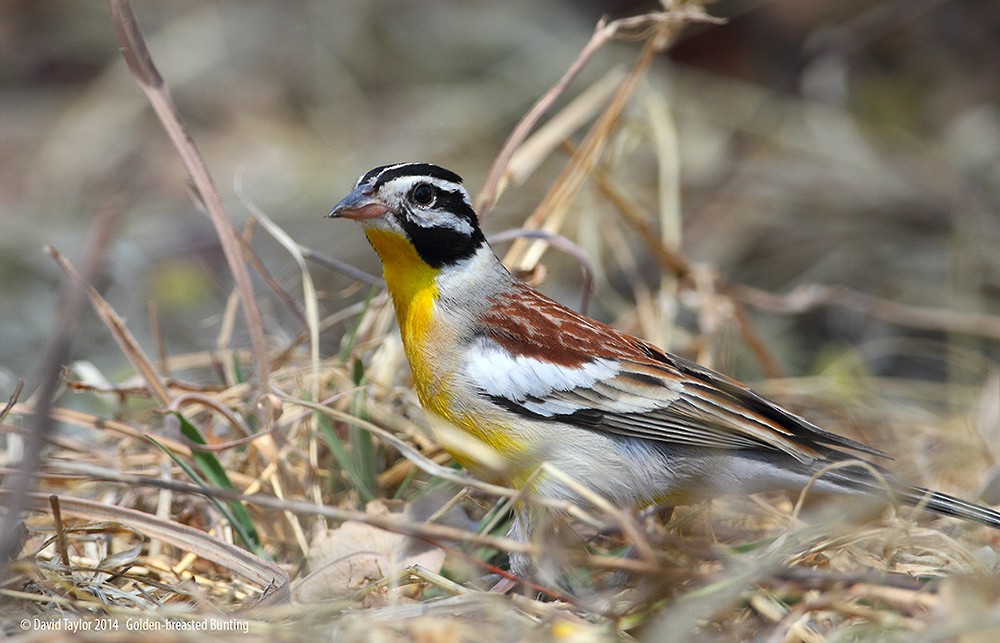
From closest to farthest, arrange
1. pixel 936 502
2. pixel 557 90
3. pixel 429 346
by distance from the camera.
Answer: pixel 936 502
pixel 429 346
pixel 557 90

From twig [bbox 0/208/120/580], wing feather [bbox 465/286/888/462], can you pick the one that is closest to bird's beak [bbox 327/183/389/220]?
wing feather [bbox 465/286/888/462]

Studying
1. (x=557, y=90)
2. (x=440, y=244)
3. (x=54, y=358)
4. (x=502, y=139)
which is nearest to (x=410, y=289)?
(x=440, y=244)

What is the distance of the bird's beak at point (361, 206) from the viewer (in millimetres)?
3523

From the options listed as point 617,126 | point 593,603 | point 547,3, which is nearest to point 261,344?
point 593,603

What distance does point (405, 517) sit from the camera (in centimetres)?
369

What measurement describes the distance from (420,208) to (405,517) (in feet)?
3.59

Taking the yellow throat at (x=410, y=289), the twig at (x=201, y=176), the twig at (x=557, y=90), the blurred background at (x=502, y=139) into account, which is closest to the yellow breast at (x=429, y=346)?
the yellow throat at (x=410, y=289)

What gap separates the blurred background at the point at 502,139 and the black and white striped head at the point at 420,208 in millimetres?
2885

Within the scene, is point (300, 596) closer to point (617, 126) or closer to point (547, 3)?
point (617, 126)

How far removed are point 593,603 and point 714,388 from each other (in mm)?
942

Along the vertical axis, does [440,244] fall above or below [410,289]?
above

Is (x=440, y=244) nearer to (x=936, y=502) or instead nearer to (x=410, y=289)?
(x=410, y=289)

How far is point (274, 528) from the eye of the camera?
3.60 m

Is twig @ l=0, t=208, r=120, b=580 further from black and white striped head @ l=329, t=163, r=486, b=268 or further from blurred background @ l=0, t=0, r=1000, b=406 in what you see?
blurred background @ l=0, t=0, r=1000, b=406
